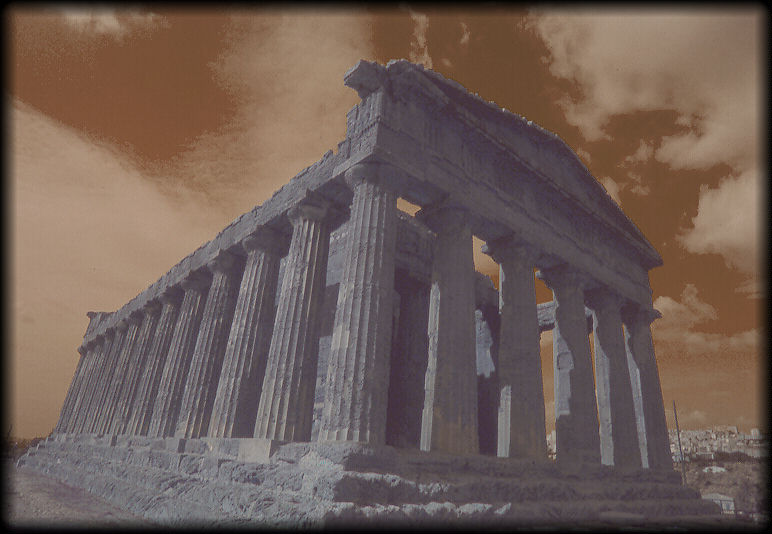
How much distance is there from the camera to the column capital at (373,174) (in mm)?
9695

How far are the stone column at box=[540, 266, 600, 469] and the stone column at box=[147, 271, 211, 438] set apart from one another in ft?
40.0

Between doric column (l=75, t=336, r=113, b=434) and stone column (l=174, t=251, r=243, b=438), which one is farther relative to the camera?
doric column (l=75, t=336, r=113, b=434)

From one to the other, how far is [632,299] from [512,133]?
8.14 meters

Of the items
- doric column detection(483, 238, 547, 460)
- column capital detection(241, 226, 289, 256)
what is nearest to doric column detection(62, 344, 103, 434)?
column capital detection(241, 226, 289, 256)

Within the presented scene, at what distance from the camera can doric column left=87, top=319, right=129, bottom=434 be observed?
22.4m

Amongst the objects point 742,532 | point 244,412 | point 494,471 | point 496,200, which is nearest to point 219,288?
point 244,412

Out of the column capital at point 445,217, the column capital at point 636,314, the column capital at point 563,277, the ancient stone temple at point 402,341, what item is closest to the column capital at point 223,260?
the ancient stone temple at point 402,341

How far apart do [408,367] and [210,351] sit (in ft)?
20.8

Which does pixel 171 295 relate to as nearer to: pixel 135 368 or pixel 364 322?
pixel 135 368

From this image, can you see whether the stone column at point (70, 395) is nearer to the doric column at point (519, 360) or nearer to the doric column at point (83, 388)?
the doric column at point (83, 388)

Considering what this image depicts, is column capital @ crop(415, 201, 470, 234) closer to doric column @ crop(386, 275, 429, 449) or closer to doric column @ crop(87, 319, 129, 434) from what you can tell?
doric column @ crop(386, 275, 429, 449)

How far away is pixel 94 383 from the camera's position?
2617 cm

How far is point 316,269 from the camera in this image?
1092 cm

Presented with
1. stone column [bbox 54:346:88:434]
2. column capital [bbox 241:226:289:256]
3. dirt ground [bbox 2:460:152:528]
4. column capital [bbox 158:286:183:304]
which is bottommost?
dirt ground [bbox 2:460:152:528]
